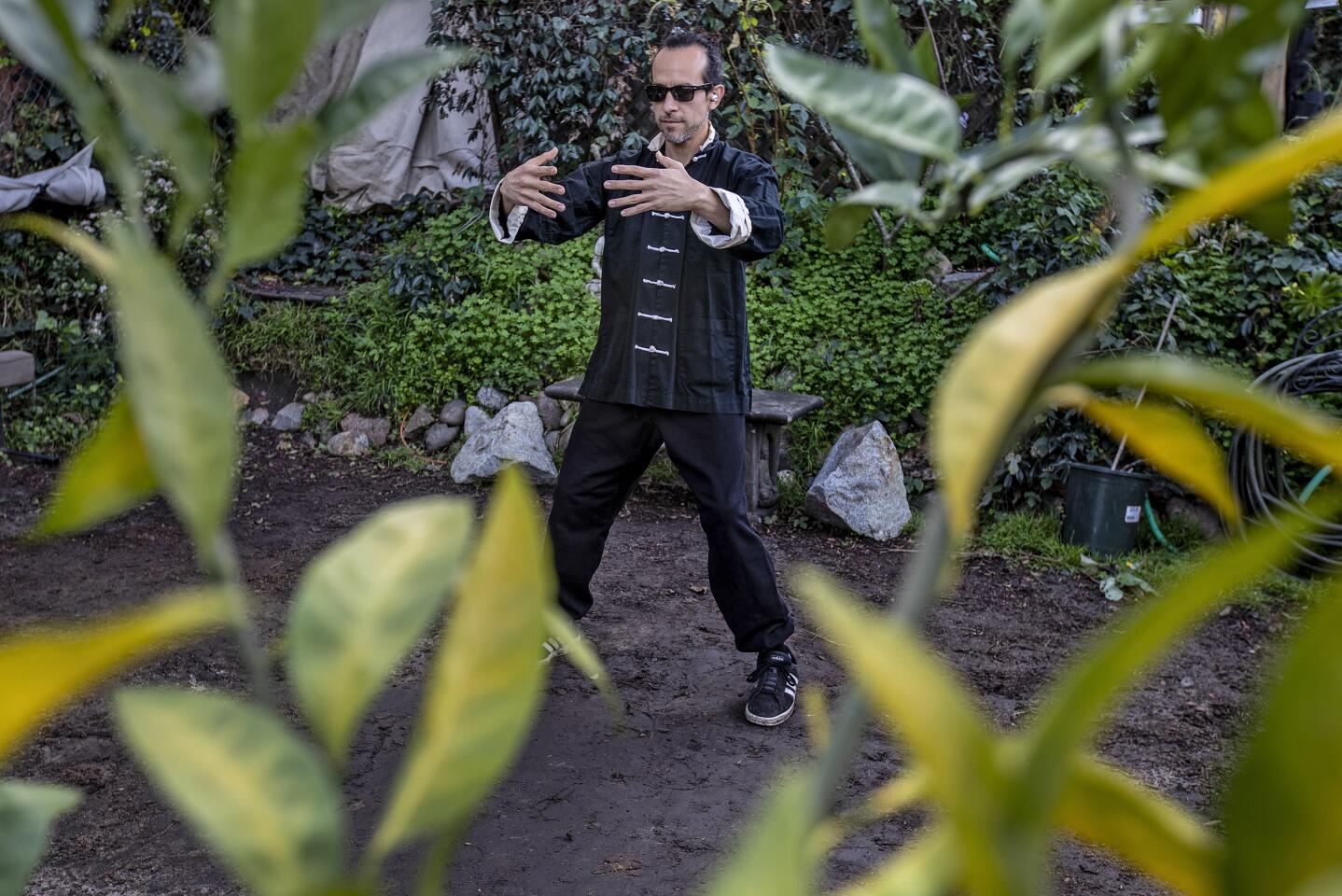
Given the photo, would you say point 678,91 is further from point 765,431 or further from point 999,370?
point 999,370

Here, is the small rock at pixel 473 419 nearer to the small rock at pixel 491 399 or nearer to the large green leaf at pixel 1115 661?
the small rock at pixel 491 399

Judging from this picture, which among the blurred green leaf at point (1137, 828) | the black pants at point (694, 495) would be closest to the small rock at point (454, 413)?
the black pants at point (694, 495)

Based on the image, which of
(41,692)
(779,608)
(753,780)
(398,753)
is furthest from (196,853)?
(41,692)

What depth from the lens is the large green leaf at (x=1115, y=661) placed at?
1.05ft

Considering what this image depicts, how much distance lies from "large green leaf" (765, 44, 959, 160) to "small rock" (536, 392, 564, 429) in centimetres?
599

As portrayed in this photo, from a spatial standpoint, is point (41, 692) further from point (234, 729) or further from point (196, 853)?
point (196, 853)

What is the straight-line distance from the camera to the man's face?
11.7 ft

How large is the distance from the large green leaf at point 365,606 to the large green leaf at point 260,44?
0.15m

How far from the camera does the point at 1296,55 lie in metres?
6.77

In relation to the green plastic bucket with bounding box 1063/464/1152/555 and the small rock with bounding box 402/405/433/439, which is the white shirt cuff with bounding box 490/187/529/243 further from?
the small rock with bounding box 402/405/433/439

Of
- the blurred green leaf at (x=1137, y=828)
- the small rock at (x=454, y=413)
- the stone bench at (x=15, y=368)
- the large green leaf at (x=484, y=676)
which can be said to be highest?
the large green leaf at (x=484, y=676)

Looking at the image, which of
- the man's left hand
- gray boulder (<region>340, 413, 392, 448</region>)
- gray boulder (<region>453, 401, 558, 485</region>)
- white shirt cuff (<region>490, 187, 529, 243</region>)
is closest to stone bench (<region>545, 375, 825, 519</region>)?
gray boulder (<region>453, 401, 558, 485</region>)

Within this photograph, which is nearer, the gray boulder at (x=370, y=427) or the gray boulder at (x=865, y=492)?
the gray boulder at (x=865, y=492)

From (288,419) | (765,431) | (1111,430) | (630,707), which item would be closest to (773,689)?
(630,707)
